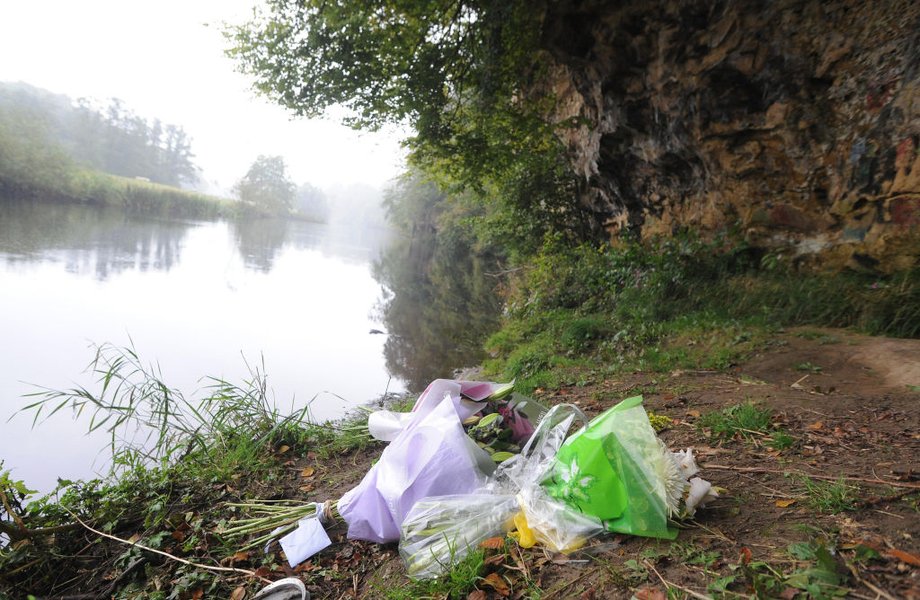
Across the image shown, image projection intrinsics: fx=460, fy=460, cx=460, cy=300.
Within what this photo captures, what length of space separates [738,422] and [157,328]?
7999 millimetres

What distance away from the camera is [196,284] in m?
11.0

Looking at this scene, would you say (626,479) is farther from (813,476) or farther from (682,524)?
(813,476)

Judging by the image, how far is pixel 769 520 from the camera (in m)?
1.72

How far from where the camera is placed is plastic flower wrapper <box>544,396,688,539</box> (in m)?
1.66

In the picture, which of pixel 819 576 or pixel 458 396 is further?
pixel 458 396

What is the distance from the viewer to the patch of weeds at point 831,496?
5.51ft

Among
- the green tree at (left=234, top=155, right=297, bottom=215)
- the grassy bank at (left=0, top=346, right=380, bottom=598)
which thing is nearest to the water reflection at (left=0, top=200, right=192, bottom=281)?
the grassy bank at (left=0, top=346, right=380, bottom=598)

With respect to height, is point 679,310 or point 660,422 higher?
point 679,310

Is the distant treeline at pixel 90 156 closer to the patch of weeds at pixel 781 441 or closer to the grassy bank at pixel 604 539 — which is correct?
the grassy bank at pixel 604 539

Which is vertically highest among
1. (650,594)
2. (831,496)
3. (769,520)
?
(831,496)

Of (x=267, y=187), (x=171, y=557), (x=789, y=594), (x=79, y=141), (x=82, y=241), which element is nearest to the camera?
(x=789, y=594)

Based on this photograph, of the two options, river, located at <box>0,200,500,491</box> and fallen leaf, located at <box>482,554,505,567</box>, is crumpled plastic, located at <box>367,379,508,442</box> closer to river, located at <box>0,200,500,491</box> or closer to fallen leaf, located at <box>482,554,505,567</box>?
fallen leaf, located at <box>482,554,505,567</box>

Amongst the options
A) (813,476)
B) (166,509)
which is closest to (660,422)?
(813,476)

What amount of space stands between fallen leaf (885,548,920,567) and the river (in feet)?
13.7
